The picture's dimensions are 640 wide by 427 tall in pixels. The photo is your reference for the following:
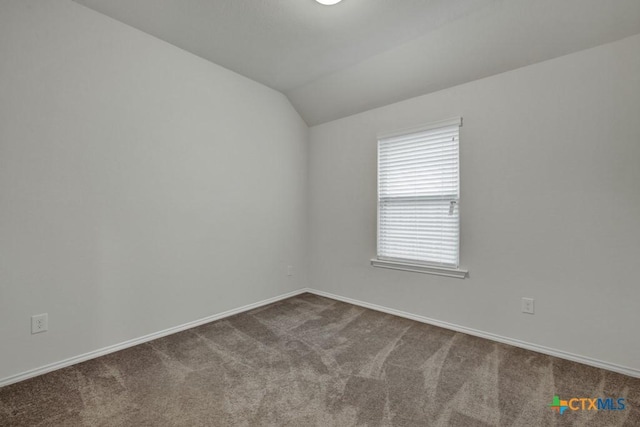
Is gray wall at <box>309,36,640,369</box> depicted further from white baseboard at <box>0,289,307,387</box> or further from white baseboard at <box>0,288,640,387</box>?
white baseboard at <box>0,289,307,387</box>

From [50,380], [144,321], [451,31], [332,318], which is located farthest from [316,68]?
[50,380]

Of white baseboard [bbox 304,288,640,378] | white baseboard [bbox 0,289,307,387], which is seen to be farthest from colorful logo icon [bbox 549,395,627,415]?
white baseboard [bbox 0,289,307,387]

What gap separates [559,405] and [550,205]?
54.9 inches

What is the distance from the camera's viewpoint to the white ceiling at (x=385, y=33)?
81.5 inches

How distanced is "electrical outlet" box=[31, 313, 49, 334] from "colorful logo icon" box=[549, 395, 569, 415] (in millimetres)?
3304

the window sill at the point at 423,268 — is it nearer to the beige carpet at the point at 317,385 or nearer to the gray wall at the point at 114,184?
the beige carpet at the point at 317,385

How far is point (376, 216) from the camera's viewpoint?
3.36 meters

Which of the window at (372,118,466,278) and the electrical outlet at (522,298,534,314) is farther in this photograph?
the window at (372,118,466,278)

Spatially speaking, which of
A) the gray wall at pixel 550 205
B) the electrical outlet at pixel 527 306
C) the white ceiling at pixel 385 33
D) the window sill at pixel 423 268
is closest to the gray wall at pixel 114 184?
the white ceiling at pixel 385 33

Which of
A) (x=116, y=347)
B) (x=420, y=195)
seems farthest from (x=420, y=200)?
(x=116, y=347)

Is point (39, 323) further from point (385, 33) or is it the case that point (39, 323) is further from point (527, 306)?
point (527, 306)

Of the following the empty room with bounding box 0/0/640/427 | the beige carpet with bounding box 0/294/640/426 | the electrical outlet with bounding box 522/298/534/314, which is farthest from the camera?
the electrical outlet with bounding box 522/298/534/314

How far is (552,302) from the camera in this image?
7.50 feet

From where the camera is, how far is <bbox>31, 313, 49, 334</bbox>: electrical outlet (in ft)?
6.54
